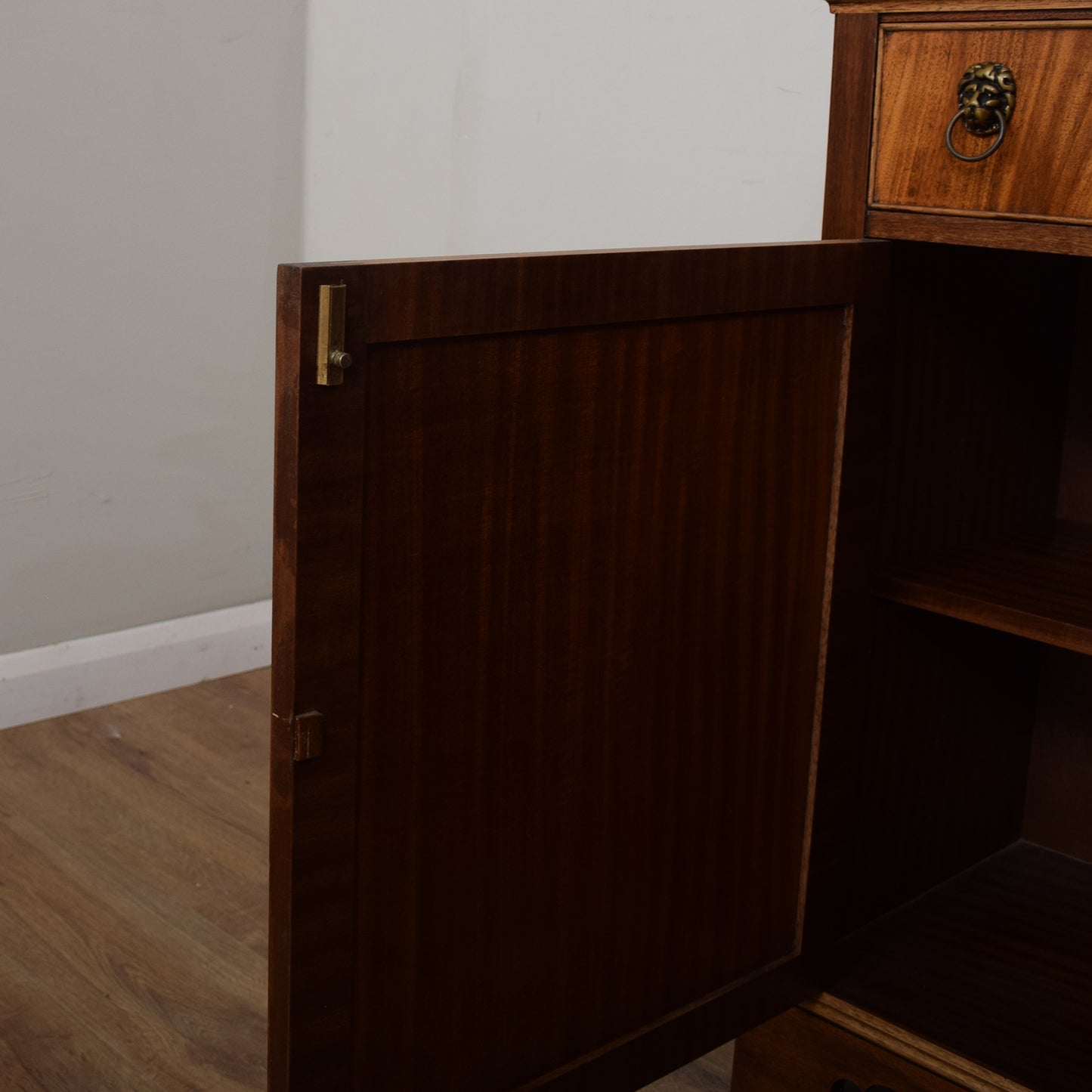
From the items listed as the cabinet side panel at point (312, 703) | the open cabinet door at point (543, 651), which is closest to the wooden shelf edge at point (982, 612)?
the open cabinet door at point (543, 651)

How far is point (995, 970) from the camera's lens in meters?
1.24

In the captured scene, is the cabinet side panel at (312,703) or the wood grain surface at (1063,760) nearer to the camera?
the cabinet side panel at (312,703)

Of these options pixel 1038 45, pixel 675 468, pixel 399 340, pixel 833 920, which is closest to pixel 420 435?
pixel 399 340

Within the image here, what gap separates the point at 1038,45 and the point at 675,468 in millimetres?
374

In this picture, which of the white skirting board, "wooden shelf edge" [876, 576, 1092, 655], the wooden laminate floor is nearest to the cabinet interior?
"wooden shelf edge" [876, 576, 1092, 655]

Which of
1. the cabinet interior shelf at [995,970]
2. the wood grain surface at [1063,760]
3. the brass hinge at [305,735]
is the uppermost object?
the brass hinge at [305,735]

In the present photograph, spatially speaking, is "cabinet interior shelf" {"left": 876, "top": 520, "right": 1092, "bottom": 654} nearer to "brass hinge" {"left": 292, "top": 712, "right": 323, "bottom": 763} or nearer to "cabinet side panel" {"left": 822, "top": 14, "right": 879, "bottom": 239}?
"cabinet side panel" {"left": 822, "top": 14, "right": 879, "bottom": 239}

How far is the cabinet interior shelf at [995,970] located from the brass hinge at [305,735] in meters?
0.64

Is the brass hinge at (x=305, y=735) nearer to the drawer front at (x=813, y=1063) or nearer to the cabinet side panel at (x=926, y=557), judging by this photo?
the cabinet side panel at (x=926, y=557)

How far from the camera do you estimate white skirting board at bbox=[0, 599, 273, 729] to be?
2254 millimetres

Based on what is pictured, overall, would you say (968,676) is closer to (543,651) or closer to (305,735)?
(543,651)

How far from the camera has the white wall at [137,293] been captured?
7.01 ft

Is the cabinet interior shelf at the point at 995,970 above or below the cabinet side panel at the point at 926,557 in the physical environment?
below

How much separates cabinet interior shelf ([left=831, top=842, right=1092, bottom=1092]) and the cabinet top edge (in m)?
0.78
